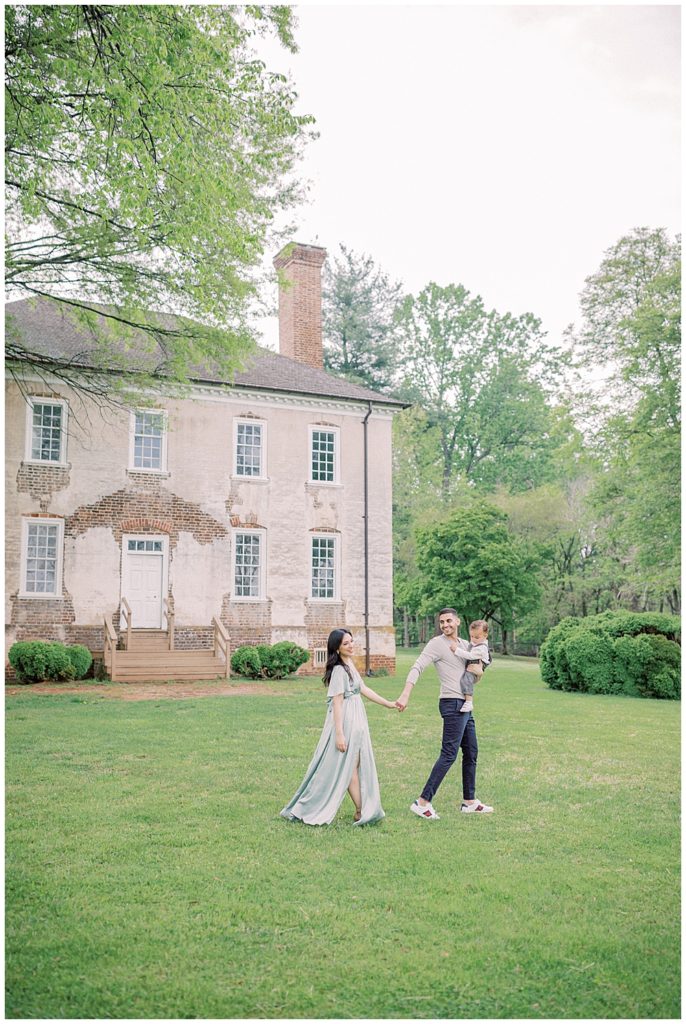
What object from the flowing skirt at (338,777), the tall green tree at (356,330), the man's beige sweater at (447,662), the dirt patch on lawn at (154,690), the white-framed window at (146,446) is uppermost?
the tall green tree at (356,330)

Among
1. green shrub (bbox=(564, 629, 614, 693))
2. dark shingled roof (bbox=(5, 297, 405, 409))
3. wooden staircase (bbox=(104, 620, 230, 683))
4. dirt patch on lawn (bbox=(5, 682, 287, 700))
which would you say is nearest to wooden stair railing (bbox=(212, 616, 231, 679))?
wooden staircase (bbox=(104, 620, 230, 683))

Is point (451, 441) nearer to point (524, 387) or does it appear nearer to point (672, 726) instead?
point (524, 387)

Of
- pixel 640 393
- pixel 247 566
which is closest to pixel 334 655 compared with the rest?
pixel 247 566

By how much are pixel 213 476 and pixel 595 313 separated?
13360 mm

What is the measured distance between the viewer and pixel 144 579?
67.6ft

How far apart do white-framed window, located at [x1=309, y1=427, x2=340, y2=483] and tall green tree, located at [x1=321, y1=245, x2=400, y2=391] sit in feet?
77.4

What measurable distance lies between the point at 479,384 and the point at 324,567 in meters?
28.6

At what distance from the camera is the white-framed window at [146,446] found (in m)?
A: 21.0

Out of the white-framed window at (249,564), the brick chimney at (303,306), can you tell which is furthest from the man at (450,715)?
the brick chimney at (303,306)

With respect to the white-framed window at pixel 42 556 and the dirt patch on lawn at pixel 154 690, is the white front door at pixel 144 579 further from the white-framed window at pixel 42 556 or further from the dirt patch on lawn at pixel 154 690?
the dirt patch on lawn at pixel 154 690

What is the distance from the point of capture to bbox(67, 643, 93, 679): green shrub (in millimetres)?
18484

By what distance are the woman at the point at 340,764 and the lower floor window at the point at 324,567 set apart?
1528 centimetres

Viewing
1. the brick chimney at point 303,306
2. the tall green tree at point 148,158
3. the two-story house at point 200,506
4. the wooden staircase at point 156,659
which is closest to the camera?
the tall green tree at point 148,158

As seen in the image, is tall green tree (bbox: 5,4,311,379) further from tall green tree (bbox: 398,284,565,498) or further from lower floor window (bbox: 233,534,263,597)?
tall green tree (bbox: 398,284,565,498)
